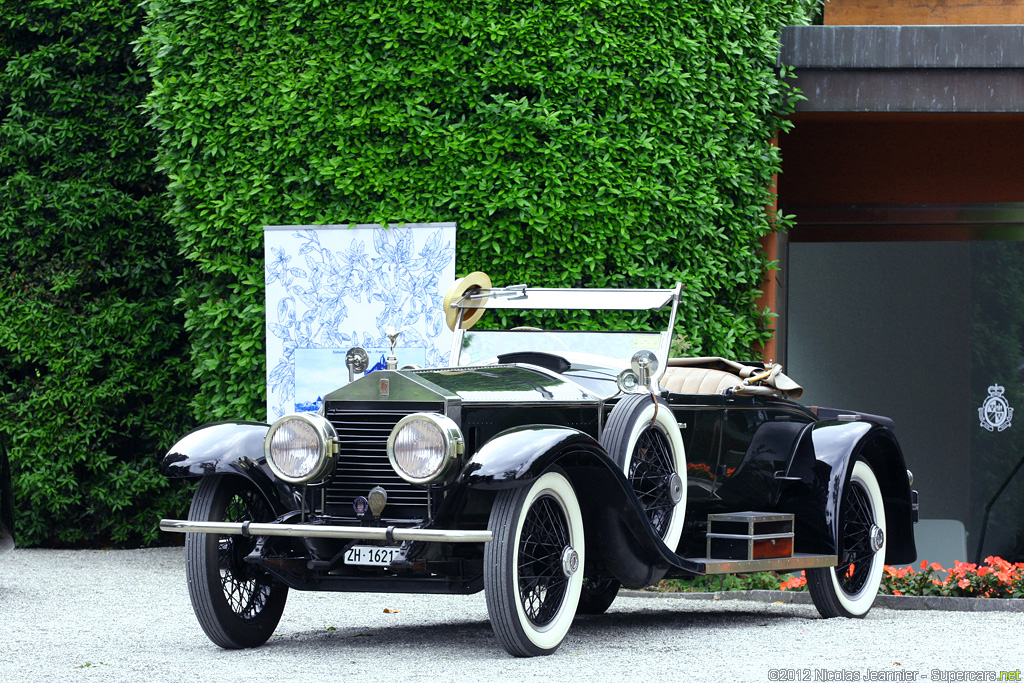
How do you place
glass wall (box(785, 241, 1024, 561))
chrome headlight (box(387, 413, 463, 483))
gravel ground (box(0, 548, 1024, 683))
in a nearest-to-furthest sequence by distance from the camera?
1. gravel ground (box(0, 548, 1024, 683))
2. chrome headlight (box(387, 413, 463, 483))
3. glass wall (box(785, 241, 1024, 561))

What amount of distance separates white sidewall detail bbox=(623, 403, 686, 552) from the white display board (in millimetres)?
3397

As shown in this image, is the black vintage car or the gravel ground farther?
the black vintage car

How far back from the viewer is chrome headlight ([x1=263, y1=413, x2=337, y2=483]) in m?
5.17

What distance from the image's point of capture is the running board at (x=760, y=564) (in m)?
5.72

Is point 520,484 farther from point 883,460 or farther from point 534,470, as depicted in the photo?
point 883,460

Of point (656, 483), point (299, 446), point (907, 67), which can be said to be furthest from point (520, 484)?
point (907, 67)

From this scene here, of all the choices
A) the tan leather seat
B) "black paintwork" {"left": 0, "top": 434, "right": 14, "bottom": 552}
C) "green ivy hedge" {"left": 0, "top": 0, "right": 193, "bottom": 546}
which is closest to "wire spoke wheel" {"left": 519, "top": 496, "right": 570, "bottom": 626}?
the tan leather seat

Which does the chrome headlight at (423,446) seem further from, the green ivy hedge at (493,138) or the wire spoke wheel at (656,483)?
the green ivy hedge at (493,138)

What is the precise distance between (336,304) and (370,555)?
4269 mm

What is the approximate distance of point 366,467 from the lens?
5281 mm

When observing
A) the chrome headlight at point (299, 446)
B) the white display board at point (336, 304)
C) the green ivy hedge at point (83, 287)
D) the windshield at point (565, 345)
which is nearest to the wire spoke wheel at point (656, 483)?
the windshield at point (565, 345)

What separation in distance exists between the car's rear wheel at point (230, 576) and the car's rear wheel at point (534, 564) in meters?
1.22

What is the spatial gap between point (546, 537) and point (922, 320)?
21.8 feet

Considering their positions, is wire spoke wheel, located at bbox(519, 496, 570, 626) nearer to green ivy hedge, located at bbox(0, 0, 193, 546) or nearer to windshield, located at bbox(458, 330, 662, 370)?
windshield, located at bbox(458, 330, 662, 370)
